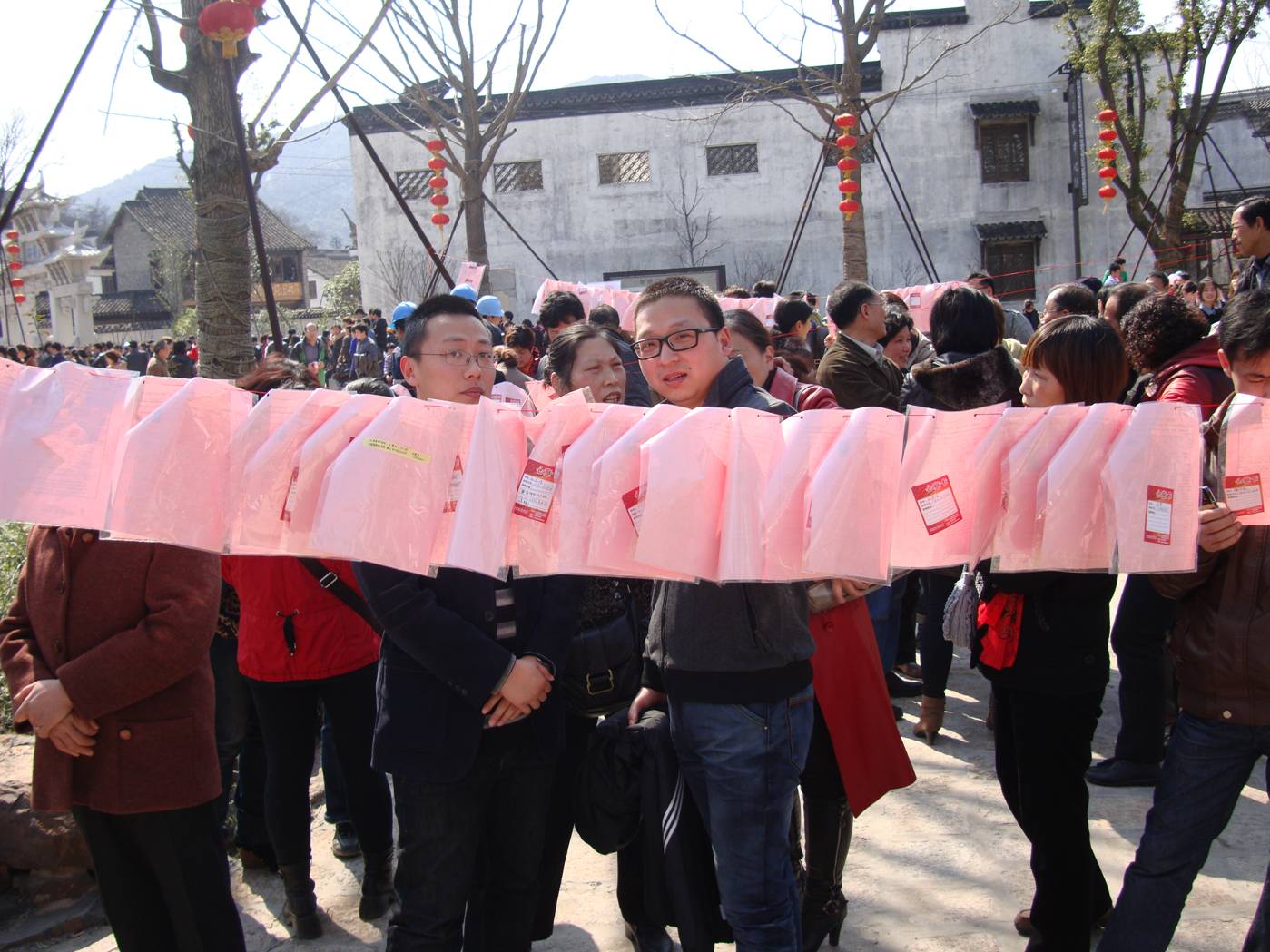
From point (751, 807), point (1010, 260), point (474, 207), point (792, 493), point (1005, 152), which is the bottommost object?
point (751, 807)

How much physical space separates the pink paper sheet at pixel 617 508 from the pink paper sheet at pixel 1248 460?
1227mm

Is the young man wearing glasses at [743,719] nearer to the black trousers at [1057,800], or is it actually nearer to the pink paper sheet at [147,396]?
the black trousers at [1057,800]

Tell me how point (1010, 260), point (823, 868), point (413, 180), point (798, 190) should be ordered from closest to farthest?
point (823, 868) < point (1010, 260) < point (798, 190) < point (413, 180)

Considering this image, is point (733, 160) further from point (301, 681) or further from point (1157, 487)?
point (1157, 487)

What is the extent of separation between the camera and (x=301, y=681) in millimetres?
3488

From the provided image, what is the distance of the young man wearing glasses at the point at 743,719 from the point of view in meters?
2.51

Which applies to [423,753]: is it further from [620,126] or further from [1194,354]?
[620,126]

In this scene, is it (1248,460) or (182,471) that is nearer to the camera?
(182,471)

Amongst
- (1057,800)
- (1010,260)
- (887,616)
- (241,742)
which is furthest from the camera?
(1010,260)

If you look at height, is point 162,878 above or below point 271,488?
below

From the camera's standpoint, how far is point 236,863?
4152 millimetres

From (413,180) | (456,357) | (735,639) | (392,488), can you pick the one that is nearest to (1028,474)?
(735,639)

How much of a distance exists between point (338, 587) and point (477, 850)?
1.11 m

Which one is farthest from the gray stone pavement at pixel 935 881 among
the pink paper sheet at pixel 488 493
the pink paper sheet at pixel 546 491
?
the pink paper sheet at pixel 488 493
